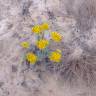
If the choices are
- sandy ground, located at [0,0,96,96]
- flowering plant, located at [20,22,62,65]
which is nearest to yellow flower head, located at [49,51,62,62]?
flowering plant, located at [20,22,62,65]

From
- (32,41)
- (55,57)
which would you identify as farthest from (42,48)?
(32,41)

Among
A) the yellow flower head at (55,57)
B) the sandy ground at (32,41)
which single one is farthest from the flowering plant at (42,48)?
the sandy ground at (32,41)

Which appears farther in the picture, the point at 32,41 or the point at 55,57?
the point at 32,41

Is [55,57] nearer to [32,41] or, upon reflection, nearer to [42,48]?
→ [42,48]

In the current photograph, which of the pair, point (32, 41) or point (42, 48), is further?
point (32, 41)

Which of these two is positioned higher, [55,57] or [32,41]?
[32,41]

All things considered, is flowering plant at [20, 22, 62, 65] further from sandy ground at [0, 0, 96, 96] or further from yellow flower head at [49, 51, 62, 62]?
sandy ground at [0, 0, 96, 96]

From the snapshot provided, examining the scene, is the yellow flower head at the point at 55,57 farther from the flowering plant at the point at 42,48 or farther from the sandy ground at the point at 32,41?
the sandy ground at the point at 32,41

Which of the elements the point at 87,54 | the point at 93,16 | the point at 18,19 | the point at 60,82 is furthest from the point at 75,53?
the point at 18,19

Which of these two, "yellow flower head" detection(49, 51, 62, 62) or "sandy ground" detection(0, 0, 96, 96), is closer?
"yellow flower head" detection(49, 51, 62, 62)
